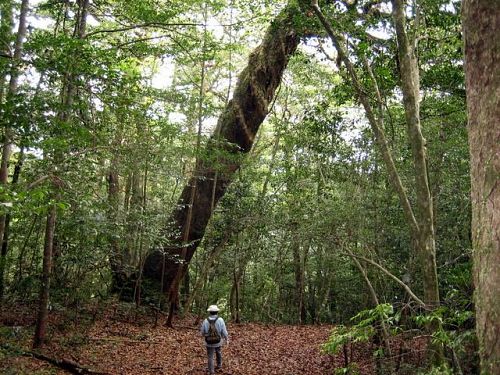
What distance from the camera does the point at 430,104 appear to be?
9.56 meters

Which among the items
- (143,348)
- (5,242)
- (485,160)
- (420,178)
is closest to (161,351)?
(143,348)

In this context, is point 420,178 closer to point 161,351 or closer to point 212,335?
point 212,335

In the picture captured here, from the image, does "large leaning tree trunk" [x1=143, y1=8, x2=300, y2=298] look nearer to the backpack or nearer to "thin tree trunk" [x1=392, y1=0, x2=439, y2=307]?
the backpack

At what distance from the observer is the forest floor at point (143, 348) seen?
8.69 metres

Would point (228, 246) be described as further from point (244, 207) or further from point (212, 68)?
point (212, 68)

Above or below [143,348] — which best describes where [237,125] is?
above

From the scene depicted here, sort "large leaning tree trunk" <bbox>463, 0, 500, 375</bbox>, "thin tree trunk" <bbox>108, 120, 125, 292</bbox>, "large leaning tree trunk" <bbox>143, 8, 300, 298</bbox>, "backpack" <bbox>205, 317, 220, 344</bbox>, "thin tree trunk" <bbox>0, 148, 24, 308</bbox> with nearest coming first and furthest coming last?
"large leaning tree trunk" <bbox>463, 0, 500, 375</bbox> < "backpack" <bbox>205, 317, 220, 344</bbox> < "thin tree trunk" <bbox>108, 120, 125, 292</bbox> < "thin tree trunk" <bbox>0, 148, 24, 308</bbox> < "large leaning tree trunk" <bbox>143, 8, 300, 298</bbox>

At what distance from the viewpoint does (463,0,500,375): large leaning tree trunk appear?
2.84m

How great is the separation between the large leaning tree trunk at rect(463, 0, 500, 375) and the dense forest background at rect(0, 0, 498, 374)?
2.96ft

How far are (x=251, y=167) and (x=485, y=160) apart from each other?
12964mm

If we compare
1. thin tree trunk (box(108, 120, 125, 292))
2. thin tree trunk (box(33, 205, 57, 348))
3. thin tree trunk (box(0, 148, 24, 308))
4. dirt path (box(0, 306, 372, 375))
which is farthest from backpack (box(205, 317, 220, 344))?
thin tree trunk (box(0, 148, 24, 308))

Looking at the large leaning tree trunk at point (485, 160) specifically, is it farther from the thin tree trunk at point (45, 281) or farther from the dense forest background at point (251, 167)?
the thin tree trunk at point (45, 281)

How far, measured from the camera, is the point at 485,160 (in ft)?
9.85

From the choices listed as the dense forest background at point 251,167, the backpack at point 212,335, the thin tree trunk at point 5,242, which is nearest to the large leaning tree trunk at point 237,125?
the dense forest background at point 251,167
